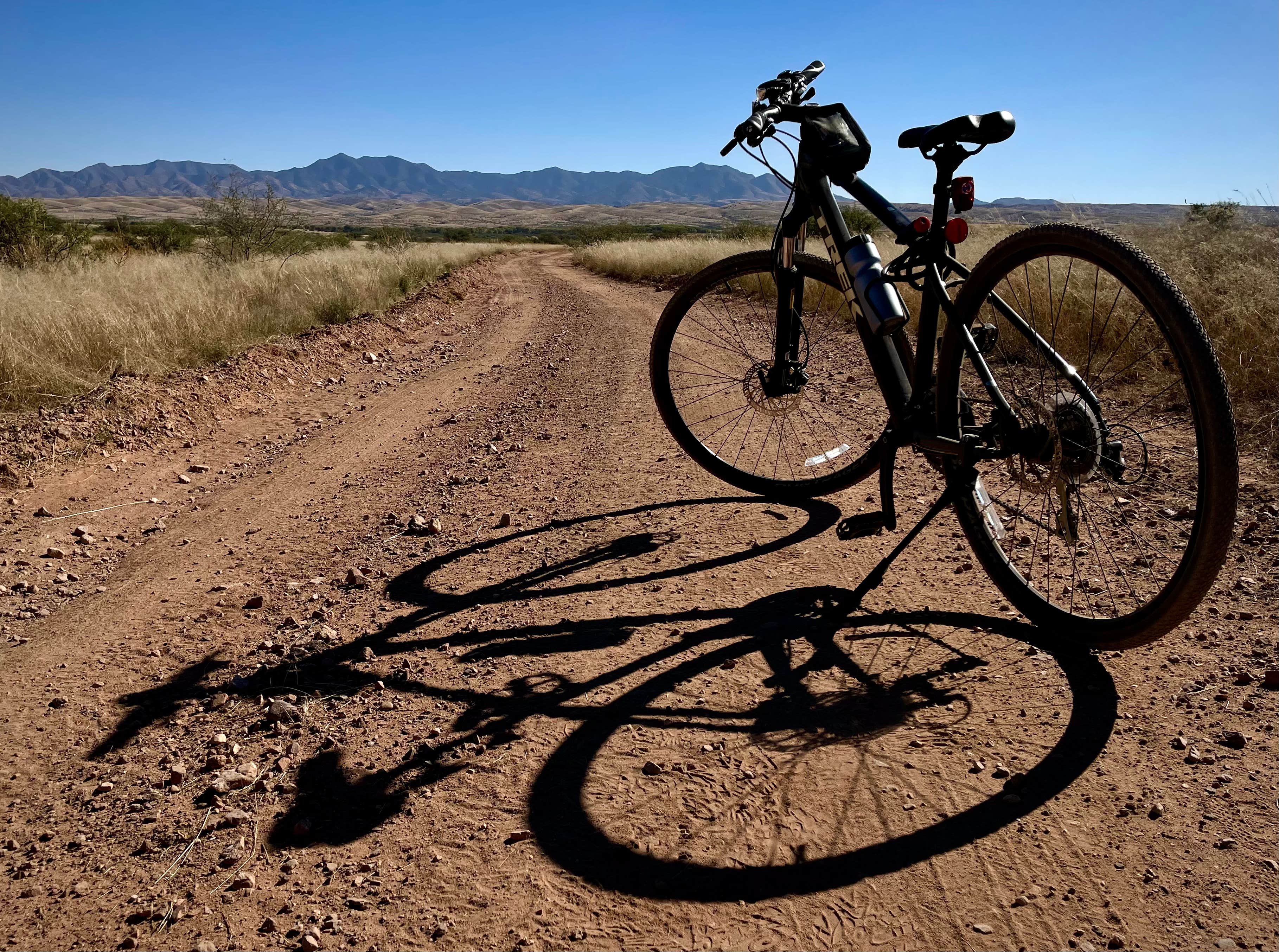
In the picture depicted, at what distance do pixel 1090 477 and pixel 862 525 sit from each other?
83 cm

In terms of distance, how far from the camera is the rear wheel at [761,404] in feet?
12.5

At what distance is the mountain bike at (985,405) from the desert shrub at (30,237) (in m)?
14.4

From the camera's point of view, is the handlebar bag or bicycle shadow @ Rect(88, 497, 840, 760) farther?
the handlebar bag

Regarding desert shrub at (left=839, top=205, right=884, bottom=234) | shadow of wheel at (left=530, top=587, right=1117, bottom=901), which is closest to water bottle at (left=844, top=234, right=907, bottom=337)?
shadow of wheel at (left=530, top=587, right=1117, bottom=901)

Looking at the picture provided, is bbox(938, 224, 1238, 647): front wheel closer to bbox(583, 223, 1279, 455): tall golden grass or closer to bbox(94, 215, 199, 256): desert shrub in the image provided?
bbox(583, 223, 1279, 455): tall golden grass

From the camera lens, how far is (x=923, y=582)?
306cm

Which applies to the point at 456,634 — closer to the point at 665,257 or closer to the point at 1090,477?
the point at 1090,477

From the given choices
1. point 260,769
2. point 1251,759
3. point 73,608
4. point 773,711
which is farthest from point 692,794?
point 73,608

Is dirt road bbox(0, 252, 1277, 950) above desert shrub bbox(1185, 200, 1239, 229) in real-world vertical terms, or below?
below

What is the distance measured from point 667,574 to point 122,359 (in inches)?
216

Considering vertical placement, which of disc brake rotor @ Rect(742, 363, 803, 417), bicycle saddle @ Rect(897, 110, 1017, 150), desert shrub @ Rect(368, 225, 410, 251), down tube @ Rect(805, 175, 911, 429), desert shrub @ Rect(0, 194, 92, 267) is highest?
desert shrub @ Rect(368, 225, 410, 251)

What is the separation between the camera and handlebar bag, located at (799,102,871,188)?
10.6 ft

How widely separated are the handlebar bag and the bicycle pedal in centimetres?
133

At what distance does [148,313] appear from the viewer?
26.2ft
